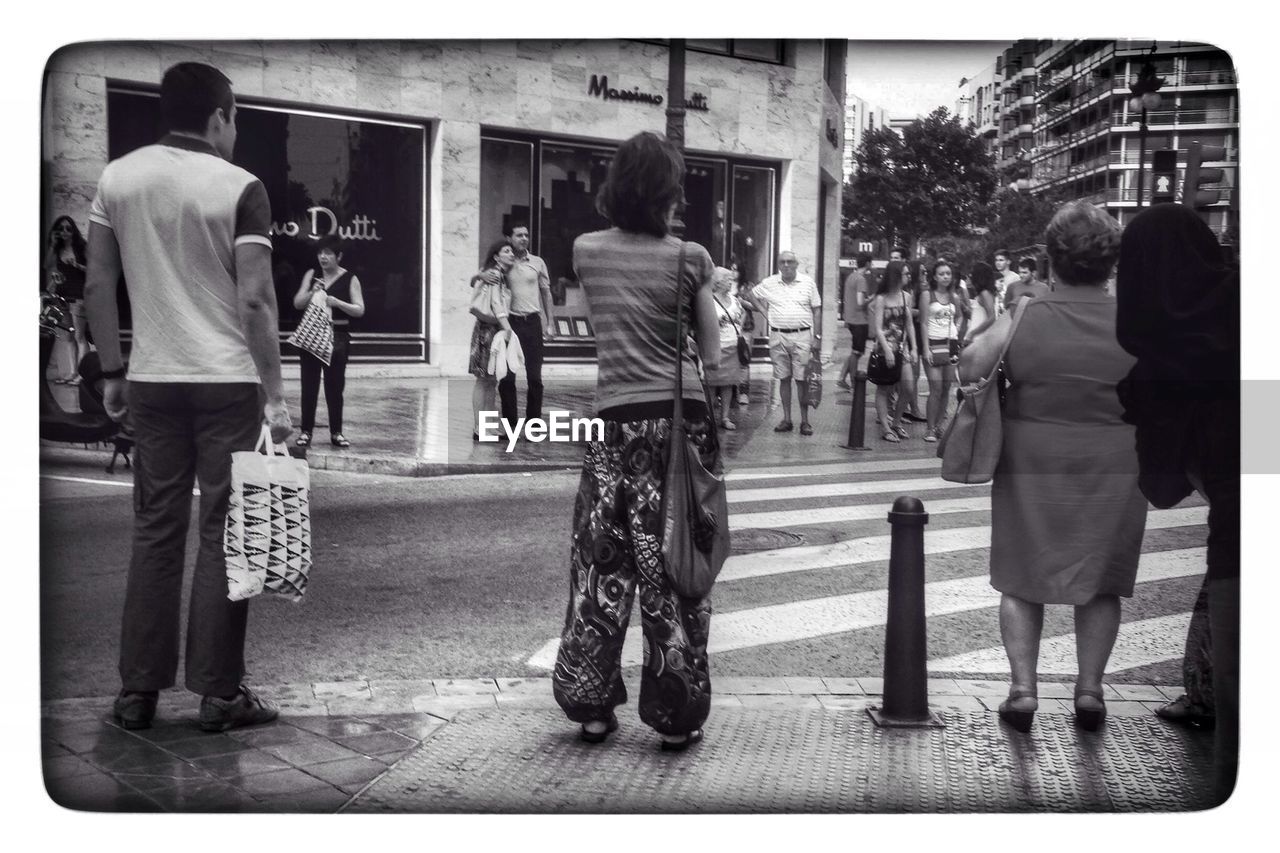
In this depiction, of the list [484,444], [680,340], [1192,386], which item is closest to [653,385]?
[680,340]

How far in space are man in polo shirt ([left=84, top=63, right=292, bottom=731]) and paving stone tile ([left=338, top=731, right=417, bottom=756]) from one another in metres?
0.32

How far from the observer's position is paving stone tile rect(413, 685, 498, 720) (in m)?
4.46

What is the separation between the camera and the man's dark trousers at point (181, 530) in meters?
4.23

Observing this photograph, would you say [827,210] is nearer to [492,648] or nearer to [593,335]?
[593,335]

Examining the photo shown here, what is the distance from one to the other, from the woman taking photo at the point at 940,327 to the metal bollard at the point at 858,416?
18cm

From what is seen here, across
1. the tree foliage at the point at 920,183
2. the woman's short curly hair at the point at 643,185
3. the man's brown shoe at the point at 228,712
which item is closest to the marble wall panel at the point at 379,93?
the woman's short curly hair at the point at 643,185

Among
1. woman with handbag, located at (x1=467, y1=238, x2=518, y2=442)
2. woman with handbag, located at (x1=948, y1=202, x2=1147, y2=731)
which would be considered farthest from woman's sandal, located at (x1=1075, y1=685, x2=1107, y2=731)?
woman with handbag, located at (x1=467, y1=238, x2=518, y2=442)

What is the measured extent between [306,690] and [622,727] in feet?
3.05

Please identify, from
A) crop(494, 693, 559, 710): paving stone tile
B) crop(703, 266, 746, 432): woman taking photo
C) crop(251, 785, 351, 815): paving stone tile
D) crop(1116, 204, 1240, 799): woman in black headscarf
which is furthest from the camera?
crop(494, 693, 559, 710): paving stone tile

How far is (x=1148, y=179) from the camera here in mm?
4172

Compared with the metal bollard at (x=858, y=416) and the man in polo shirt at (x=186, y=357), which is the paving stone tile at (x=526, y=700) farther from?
the metal bollard at (x=858, y=416)

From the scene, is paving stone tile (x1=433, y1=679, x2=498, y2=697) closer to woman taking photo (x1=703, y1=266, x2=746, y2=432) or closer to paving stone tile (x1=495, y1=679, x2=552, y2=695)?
paving stone tile (x1=495, y1=679, x2=552, y2=695)

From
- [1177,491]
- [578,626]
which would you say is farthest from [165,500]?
[1177,491]

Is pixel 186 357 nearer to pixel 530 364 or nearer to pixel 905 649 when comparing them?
pixel 530 364
